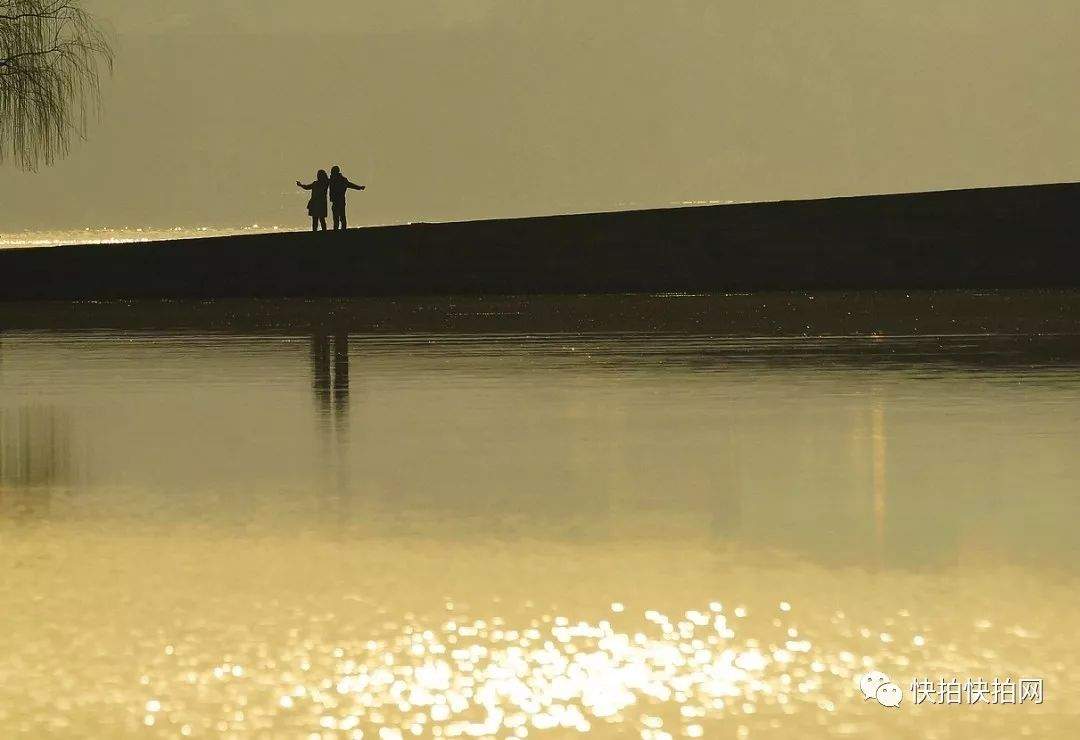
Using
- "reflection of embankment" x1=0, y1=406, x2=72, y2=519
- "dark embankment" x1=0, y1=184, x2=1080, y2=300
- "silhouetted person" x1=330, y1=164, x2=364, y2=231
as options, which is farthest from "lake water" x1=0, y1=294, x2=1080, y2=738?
"silhouetted person" x1=330, y1=164, x2=364, y2=231

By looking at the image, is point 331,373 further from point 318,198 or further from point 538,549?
point 318,198

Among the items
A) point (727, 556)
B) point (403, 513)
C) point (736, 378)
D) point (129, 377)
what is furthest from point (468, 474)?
point (129, 377)

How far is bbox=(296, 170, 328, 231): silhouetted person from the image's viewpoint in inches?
1427

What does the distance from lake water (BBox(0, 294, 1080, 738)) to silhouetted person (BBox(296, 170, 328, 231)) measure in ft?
68.8

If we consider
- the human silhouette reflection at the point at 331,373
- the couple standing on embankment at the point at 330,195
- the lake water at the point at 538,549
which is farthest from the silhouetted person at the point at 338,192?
the lake water at the point at 538,549

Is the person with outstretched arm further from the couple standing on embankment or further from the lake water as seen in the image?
the lake water

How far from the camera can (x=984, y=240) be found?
1201 inches

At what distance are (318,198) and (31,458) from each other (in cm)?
2638

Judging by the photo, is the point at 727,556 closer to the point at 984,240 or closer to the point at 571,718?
the point at 571,718

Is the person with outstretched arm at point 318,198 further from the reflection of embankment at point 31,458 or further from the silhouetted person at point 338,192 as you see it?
the reflection of embankment at point 31,458

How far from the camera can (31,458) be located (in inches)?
404

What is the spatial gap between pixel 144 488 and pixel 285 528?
140 centimetres
